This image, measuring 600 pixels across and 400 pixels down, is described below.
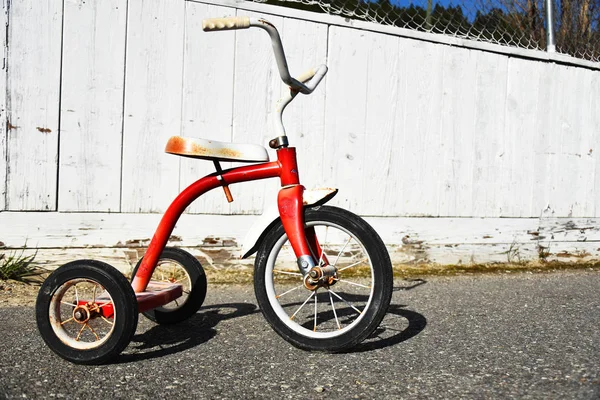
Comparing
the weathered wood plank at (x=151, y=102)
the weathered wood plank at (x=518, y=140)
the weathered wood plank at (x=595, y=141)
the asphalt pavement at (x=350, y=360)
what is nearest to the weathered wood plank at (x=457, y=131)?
the weathered wood plank at (x=518, y=140)

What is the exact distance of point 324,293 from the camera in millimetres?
3553

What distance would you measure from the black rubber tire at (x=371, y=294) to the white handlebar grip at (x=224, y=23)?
71 cm

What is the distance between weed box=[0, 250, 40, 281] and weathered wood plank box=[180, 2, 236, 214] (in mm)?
898

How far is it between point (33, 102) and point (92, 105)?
0.97ft

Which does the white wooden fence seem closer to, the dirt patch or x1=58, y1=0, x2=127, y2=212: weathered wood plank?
x1=58, y1=0, x2=127, y2=212: weathered wood plank

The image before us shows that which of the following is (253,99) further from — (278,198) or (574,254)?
(574,254)

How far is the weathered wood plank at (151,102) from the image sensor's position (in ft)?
12.1

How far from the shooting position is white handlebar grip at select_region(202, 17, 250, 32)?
2.34 m

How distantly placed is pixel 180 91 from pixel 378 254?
6.21ft

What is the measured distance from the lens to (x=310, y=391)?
6.79 ft

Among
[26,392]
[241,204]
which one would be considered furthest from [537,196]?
[26,392]

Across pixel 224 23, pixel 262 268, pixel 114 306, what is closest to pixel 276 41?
pixel 224 23

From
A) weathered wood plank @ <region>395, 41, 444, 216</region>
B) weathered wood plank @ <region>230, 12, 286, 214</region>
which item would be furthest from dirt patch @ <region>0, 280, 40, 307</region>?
weathered wood plank @ <region>395, 41, 444, 216</region>

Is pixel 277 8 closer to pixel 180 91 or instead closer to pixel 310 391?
pixel 180 91
